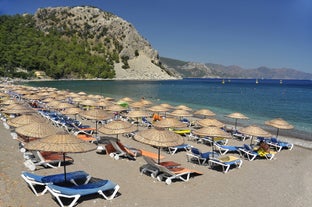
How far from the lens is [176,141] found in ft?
33.6

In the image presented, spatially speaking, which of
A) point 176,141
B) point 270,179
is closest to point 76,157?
point 176,141

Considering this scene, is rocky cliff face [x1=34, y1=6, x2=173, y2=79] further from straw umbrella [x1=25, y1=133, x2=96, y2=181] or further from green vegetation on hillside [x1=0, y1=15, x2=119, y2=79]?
straw umbrella [x1=25, y1=133, x2=96, y2=181]

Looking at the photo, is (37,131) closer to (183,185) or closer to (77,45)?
(183,185)

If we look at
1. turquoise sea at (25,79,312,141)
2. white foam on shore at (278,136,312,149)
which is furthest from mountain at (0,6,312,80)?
white foam on shore at (278,136,312,149)

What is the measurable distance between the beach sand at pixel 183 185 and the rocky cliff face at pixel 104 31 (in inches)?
5609

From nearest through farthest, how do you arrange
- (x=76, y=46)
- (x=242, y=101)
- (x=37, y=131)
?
(x=37, y=131) < (x=242, y=101) < (x=76, y=46)

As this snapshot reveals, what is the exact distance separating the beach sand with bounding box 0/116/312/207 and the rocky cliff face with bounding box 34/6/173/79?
14247 cm

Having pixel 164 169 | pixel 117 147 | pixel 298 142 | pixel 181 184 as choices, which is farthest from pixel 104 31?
pixel 181 184

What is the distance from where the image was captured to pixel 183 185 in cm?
986

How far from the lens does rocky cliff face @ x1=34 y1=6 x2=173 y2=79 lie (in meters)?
161

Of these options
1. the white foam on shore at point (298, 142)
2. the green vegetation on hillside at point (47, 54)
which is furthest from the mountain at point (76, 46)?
the white foam on shore at point (298, 142)

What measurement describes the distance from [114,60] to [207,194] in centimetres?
15116

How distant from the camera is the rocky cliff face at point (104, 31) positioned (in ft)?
527

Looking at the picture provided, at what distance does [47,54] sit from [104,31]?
47.5 m
